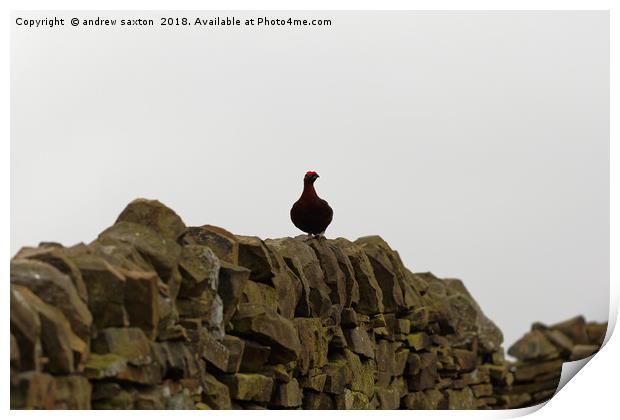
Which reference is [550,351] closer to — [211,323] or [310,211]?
[310,211]

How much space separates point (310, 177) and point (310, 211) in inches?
13.6

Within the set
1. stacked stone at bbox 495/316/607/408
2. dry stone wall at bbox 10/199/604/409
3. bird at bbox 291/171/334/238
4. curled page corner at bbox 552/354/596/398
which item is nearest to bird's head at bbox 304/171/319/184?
bird at bbox 291/171/334/238

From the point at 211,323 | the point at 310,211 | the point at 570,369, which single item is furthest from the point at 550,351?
the point at 211,323

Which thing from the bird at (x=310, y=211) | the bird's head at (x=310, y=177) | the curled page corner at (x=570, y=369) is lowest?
the curled page corner at (x=570, y=369)

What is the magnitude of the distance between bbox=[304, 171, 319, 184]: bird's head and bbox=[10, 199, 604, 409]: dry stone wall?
514mm

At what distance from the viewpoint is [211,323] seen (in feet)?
22.0

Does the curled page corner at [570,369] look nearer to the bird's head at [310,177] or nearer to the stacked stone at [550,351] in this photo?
the stacked stone at [550,351]

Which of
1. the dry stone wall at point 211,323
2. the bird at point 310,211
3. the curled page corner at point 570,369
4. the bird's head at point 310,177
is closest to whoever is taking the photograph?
the dry stone wall at point 211,323

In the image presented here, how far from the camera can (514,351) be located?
8602 mm

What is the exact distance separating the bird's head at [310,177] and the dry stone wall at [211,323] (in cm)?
51

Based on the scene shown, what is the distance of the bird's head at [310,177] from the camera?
27.0 ft

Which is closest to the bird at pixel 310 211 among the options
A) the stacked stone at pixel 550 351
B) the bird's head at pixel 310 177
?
the bird's head at pixel 310 177

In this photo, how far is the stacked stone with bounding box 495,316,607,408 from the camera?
7270mm
